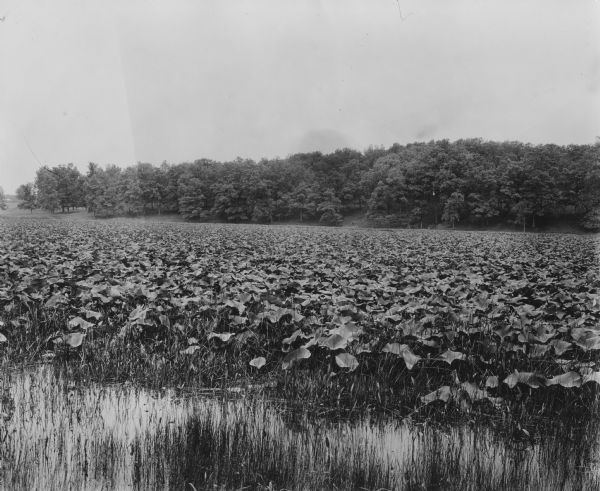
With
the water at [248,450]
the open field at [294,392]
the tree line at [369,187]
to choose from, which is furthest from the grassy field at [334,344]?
the tree line at [369,187]

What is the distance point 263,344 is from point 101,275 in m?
3.87

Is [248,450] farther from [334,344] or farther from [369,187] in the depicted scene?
[369,187]

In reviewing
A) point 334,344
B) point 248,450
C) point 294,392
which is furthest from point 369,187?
point 248,450

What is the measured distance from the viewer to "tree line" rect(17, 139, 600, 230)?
5288 cm

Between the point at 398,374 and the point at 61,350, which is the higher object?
the point at 61,350

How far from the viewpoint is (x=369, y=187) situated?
70000 millimetres

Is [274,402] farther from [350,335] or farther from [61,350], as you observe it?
[61,350]

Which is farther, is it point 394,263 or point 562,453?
point 394,263

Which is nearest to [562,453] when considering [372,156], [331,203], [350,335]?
[350,335]

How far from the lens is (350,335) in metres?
4.59

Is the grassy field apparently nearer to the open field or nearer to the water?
the open field

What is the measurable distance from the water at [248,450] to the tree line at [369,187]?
50917 mm

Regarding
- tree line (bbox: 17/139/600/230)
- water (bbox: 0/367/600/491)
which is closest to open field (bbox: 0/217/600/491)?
water (bbox: 0/367/600/491)

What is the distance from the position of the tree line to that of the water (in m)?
A: 50.9
